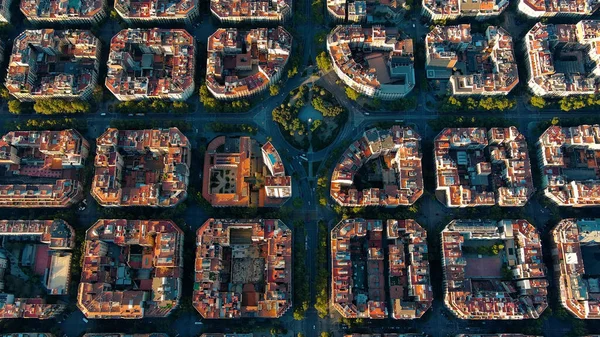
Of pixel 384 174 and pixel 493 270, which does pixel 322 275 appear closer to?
pixel 384 174

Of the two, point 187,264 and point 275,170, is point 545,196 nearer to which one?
point 275,170

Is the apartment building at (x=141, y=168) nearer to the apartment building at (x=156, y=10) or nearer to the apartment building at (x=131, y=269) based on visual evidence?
the apartment building at (x=131, y=269)

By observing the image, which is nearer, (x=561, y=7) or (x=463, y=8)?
(x=463, y=8)

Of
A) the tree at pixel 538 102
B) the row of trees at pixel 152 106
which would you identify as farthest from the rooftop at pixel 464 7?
the row of trees at pixel 152 106

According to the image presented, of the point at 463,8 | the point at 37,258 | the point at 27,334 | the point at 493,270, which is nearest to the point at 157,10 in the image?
the point at 37,258

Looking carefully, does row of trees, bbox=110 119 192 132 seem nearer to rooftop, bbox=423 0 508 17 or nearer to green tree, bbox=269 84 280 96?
green tree, bbox=269 84 280 96

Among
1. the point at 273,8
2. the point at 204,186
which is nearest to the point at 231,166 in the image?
the point at 204,186

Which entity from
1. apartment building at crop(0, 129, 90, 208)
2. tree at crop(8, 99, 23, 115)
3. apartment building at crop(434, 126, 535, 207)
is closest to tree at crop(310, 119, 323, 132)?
apartment building at crop(434, 126, 535, 207)
